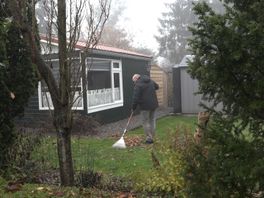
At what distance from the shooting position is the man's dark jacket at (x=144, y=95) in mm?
11781

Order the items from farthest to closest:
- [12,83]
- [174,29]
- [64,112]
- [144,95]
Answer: [174,29] < [144,95] < [12,83] < [64,112]

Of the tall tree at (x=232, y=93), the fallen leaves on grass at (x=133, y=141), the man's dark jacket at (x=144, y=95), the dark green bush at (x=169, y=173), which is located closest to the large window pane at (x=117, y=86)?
the fallen leaves on grass at (x=133, y=141)

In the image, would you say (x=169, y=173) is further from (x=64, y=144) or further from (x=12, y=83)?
(x=12, y=83)

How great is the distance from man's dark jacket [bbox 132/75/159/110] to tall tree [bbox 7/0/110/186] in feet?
17.7

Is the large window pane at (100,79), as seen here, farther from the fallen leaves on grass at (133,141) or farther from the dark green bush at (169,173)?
the dark green bush at (169,173)

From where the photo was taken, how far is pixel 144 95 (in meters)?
11.9

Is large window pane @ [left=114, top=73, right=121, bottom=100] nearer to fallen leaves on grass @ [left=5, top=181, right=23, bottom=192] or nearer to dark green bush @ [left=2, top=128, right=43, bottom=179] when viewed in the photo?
dark green bush @ [left=2, top=128, right=43, bottom=179]

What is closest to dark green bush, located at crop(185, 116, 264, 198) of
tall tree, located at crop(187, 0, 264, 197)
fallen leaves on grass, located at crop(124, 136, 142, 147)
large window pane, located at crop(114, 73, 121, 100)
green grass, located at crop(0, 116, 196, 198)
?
tall tree, located at crop(187, 0, 264, 197)

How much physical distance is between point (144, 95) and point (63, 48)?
5.98 meters

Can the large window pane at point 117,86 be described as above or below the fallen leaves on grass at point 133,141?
above

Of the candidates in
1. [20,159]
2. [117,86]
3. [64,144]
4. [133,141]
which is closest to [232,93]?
[64,144]

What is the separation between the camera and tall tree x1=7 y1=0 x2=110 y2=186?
596 centimetres

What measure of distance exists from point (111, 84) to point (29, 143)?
11.0 m

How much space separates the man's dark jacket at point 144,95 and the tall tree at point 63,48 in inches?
212
